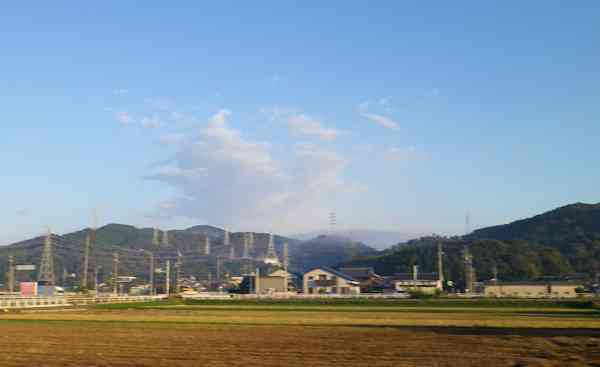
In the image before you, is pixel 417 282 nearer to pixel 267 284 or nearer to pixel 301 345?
pixel 267 284

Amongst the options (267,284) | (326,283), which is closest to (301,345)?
(326,283)

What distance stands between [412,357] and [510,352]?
4070mm

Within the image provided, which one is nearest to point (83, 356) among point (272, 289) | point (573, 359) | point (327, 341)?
point (327, 341)

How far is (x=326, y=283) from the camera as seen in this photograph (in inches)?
5950

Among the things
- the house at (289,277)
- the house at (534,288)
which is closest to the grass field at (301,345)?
the house at (534,288)

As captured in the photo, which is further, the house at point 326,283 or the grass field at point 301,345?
the house at point 326,283

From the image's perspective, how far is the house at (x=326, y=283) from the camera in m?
148

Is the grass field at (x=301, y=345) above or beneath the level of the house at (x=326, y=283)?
beneath

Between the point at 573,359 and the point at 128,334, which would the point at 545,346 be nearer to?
the point at 573,359

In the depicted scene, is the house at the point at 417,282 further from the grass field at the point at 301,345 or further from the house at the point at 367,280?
the grass field at the point at 301,345

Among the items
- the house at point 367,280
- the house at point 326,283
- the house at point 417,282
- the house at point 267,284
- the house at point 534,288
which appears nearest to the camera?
the house at point 534,288

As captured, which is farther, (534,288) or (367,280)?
(367,280)

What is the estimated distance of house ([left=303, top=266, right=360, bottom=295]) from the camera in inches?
5842

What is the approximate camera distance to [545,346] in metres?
26.4
